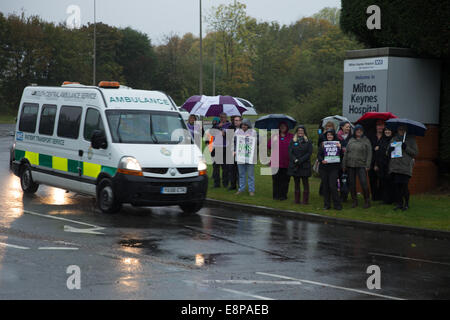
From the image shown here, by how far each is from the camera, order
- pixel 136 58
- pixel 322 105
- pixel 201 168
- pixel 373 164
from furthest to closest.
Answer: pixel 136 58 → pixel 322 105 → pixel 373 164 → pixel 201 168

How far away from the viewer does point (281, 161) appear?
50.7 feet

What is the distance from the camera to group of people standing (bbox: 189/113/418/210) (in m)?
13.8

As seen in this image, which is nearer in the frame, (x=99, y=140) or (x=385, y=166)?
(x=99, y=140)

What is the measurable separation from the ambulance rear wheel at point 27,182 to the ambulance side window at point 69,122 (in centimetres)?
162

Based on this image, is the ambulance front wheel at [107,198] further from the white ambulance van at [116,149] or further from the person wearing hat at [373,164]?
the person wearing hat at [373,164]

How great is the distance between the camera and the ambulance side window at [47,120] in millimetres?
14867

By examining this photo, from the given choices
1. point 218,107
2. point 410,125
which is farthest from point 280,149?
point 218,107

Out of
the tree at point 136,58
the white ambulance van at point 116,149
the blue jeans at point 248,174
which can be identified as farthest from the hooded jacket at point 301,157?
the tree at point 136,58

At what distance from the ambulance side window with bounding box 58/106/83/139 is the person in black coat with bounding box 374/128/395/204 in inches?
255

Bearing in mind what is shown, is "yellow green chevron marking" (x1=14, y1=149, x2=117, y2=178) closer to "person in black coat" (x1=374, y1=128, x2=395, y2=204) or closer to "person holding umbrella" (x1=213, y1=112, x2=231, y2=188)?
"person holding umbrella" (x1=213, y1=112, x2=231, y2=188)

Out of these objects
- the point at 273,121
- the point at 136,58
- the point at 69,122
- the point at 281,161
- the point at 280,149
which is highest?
the point at 136,58

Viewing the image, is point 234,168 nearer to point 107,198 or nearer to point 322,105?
point 107,198

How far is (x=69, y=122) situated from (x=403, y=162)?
709cm

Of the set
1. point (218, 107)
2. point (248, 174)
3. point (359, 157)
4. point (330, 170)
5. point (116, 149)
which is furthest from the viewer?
point (218, 107)
